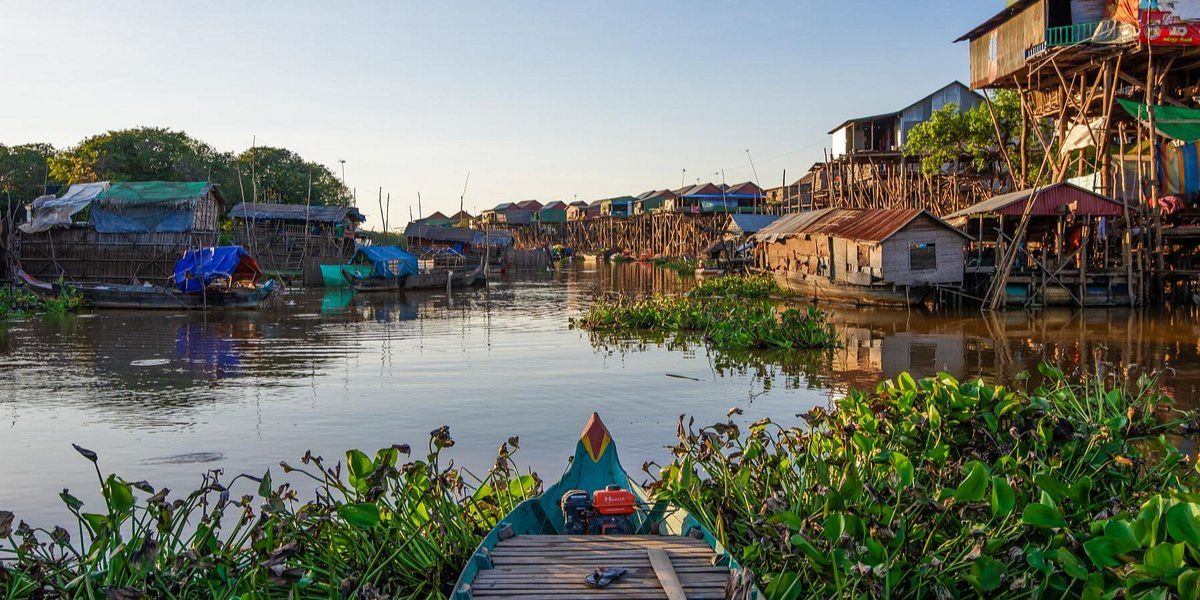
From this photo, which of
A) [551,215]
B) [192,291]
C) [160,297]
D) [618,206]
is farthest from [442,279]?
[551,215]

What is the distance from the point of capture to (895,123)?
4834 centimetres

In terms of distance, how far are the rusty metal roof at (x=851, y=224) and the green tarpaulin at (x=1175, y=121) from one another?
5.93 metres

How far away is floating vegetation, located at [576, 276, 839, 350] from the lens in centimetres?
1831

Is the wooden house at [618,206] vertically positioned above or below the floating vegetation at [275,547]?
above

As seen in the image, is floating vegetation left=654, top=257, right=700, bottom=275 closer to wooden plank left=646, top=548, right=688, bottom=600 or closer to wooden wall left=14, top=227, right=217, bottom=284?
wooden wall left=14, top=227, right=217, bottom=284

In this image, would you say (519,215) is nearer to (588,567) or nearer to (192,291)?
(192,291)

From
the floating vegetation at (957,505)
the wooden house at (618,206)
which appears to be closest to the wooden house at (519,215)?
the wooden house at (618,206)

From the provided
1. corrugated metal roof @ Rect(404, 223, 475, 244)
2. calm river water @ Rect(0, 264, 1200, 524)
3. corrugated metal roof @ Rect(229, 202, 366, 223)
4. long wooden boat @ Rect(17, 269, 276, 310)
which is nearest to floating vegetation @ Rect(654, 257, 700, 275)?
A: corrugated metal roof @ Rect(404, 223, 475, 244)

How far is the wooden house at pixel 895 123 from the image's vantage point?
4700 cm

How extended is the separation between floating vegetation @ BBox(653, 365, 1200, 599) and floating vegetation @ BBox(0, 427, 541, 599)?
1594 millimetres

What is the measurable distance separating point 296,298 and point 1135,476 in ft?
102

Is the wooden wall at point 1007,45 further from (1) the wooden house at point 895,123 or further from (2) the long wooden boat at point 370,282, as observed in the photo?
(2) the long wooden boat at point 370,282

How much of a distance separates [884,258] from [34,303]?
75.7ft

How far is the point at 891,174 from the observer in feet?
143
